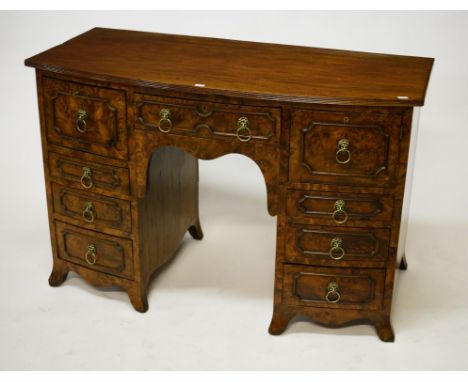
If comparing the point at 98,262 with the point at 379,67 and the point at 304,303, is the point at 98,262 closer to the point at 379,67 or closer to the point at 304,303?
the point at 304,303

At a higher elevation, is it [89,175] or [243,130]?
[243,130]

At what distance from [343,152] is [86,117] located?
0.96m

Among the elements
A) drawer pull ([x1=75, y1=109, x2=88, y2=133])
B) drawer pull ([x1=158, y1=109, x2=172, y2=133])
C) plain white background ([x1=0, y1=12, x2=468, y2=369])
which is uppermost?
drawer pull ([x1=158, y1=109, x2=172, y2=133])

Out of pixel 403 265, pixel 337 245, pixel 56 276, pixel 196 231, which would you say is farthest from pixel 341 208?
pixel 56 276

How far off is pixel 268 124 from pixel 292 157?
0.48 feet

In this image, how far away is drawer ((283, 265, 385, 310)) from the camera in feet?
12.0

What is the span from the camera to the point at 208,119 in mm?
3484

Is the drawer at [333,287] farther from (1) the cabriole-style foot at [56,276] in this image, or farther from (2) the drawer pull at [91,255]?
(1) the cabriole-style foot at [56,276]

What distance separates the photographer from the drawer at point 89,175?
147 inches

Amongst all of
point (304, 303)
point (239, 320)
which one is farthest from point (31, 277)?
point (304, 303)

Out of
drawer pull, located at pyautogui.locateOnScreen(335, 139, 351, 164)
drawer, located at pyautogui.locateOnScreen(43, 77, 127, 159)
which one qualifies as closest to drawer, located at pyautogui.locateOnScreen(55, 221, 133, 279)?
drawer, located at pyautogui.locateOnScreen(43, 77, 127, 159)

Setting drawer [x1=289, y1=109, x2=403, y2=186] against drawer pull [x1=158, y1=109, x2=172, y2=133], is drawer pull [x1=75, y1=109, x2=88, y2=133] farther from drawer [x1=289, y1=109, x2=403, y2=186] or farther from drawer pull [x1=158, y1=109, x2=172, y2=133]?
drawer [x1=289, y1=109, x2=403, y2=186]

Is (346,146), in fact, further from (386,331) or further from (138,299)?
(138,299)

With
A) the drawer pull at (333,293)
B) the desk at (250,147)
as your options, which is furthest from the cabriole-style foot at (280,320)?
the drawer pull at (333,293)
